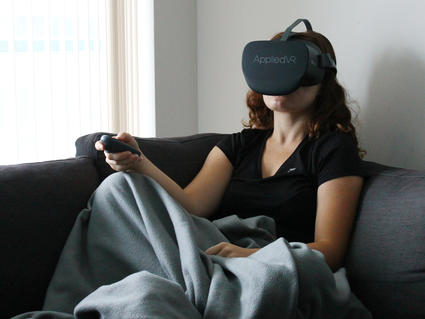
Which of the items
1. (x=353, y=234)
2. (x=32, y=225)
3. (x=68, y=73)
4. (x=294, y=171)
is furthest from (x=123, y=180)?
(x=68, y=73)

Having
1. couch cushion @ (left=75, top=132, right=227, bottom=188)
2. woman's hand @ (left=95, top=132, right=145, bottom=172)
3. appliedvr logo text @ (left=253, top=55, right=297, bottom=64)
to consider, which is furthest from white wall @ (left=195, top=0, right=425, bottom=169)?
woman's hand @ (left=95, top=132, right=145, bottom=172)

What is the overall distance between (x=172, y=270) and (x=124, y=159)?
31cm

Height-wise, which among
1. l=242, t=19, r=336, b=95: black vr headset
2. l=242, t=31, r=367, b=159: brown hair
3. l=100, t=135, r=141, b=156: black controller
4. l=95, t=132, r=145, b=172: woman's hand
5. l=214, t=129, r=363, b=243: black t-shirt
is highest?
l=242, t=19, r=336, b=95: black vr headset

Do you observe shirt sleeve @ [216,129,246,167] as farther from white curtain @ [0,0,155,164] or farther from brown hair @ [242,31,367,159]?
white curtain @ [0,0,155,164]

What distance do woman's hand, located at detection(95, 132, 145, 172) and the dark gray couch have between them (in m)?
0.15

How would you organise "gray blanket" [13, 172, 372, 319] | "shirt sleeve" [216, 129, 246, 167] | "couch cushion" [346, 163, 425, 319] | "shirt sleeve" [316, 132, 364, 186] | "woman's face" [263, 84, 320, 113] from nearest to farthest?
1. "gray blanket" [13, 172, 372, 319]
2. "couch cushion" [346, 163, 425, 319]
3. "shirt sleeve" [316, 132, 364, 186]
4. "woman's face" [263, 84, 320, 113]
5. "shirt sleeve" [216, 129, 246, 167]

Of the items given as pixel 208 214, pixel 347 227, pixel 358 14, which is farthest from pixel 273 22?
pixel 347 227

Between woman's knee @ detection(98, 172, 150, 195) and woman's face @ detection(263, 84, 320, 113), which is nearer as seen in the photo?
woman's knee @ detection(98, 172, 150, 195)

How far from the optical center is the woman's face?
159 cm

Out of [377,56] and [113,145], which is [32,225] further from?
[377,56]

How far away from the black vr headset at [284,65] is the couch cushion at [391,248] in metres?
0.32

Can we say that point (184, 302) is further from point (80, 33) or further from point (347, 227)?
point (80, 33)

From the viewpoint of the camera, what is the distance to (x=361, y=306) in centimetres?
128

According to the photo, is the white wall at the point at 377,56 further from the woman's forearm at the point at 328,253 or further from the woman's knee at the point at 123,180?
the woman's knee at the point at 123,180
